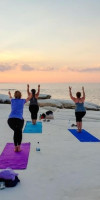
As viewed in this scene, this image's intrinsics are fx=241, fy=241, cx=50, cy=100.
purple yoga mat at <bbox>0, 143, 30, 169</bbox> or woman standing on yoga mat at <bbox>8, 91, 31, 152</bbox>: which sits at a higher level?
woman standing on yoga mat at <bbox>8, 91, 31, 152</bbox>

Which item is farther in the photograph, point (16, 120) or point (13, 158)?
point (16, 120)

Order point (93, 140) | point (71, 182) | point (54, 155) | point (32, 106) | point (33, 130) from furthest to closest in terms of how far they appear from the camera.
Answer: point (32, 106), point (33, 130), point (93, 140), point (54, 155), point (71, 182)

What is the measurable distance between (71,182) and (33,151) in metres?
2.69

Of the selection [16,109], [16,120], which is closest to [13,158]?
[16,120]

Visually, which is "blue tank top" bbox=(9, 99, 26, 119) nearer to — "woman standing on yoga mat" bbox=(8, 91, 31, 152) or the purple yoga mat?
"woman standing on yoga mat" bbox=(8, 91, 31, 152)

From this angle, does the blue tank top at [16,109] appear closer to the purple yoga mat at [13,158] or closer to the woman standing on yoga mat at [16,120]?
the woman standing on yoga mat at [16,120]

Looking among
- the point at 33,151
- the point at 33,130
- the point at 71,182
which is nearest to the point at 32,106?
the point at 33,130

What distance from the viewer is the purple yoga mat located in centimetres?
617

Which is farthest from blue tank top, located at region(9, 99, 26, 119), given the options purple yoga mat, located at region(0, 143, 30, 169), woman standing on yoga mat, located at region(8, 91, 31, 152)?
purple yoga mat, located at region(0, 143, 30, 169)

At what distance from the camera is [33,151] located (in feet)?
25.2

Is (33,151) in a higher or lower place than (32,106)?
lower

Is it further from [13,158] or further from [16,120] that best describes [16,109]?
[13,158]

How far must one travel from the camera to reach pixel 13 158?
22.4ft

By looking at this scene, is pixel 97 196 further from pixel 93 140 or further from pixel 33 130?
pixel 33 130
